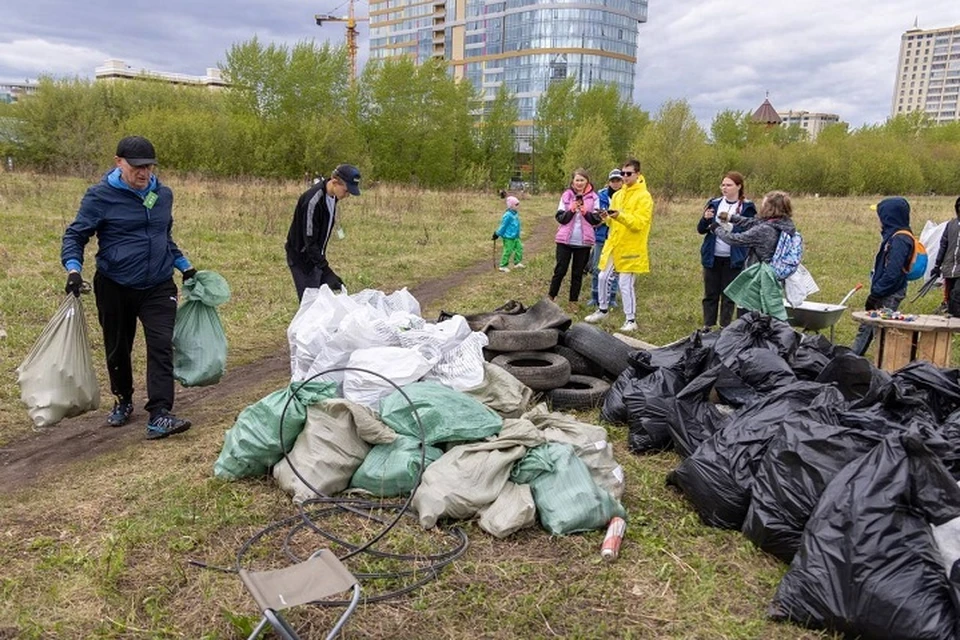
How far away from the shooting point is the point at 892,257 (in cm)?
538

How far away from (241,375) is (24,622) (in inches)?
125

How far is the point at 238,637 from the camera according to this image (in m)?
2.26

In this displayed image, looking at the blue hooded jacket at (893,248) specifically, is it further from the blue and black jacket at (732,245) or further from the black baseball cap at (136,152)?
the black baseball cap at (136,152)

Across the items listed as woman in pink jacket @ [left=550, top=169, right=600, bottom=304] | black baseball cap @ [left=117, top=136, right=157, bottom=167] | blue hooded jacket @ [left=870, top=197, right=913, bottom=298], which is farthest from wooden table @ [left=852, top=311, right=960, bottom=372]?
black baseball cap @ [left=117, top=136, right=157, bottom=167]

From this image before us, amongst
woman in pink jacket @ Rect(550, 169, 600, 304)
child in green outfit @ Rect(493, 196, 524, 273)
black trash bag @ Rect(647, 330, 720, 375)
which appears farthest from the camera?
child in green outfit @ Rect(493, 196, 524, 273)

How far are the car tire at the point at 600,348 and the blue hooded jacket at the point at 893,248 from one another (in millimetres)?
2326

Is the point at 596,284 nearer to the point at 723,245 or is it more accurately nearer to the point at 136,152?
the point at 723,245

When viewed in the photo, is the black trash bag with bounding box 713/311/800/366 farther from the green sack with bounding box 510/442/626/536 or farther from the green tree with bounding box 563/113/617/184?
the green tree with bounding box 563/113/617/184

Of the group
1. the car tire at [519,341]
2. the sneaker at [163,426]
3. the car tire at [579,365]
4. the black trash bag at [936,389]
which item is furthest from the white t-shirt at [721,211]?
the sneaker at [163,426]

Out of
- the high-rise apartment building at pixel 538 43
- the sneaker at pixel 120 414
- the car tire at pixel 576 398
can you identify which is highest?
the high-rise apartment building at pixel 538 43

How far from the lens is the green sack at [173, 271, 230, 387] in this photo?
4129 mm

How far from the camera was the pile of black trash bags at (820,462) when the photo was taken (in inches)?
87.3

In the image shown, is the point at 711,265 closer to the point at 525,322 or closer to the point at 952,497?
the point at 525,322

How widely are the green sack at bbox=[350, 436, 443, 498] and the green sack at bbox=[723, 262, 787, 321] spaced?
322cm
